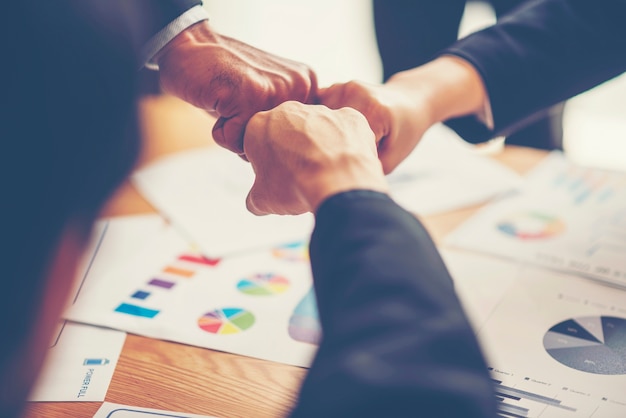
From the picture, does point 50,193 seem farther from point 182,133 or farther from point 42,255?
point 182,133

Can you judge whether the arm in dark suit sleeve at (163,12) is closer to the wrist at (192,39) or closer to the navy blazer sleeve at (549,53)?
the wrist at (192,39)

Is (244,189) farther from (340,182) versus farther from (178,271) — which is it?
(340,182)

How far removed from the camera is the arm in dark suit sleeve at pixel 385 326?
0.35m

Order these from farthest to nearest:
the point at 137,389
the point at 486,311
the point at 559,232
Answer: the point at 559,232, the point at 486,311, the point at 137,389

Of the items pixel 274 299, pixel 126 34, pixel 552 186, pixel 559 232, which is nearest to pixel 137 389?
pixel 274 299

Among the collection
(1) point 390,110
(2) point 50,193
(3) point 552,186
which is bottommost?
(3) point 552,186

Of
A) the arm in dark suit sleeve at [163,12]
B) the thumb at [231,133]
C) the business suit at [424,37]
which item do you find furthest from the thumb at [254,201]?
the business suit at [424,37]

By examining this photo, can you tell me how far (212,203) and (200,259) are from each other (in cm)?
18

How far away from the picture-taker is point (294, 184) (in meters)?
0.55

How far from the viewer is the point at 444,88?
859 millimetres

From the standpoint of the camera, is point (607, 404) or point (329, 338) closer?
point (329, 338)

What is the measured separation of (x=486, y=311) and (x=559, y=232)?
244mm

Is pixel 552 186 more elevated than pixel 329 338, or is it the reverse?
pixel 329 338

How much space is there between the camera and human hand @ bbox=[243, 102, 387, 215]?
50cm
